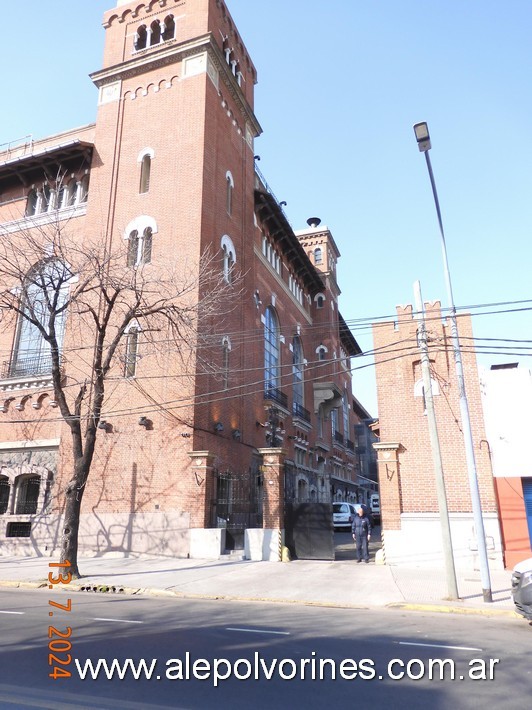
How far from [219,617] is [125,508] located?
10078mm

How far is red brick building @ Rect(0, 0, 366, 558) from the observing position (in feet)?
58.4

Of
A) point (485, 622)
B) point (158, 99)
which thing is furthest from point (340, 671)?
point (158, 99)

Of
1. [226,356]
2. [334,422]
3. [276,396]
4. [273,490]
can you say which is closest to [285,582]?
[273,490]

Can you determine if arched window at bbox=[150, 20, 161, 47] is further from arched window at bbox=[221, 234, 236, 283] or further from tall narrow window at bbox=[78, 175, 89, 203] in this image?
arched window at bbox=[221, 234, 236, 283]

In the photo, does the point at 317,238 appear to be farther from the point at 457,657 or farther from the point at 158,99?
the point at 457,657

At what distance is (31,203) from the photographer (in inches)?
984

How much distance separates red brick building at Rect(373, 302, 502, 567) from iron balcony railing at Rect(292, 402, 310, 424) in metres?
11.5

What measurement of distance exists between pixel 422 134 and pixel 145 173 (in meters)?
14.8

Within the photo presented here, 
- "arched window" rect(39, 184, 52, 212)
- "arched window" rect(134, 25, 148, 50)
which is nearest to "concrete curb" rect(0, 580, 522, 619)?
"arched window" rect(39, 184, 52, 212)

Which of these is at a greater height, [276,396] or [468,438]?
[276,396]

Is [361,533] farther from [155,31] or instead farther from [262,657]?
[155,31]

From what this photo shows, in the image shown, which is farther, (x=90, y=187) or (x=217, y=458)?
(x=90, y=187)

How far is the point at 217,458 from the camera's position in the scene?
18656 mm

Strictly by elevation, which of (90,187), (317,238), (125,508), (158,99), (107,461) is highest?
(317,238)
